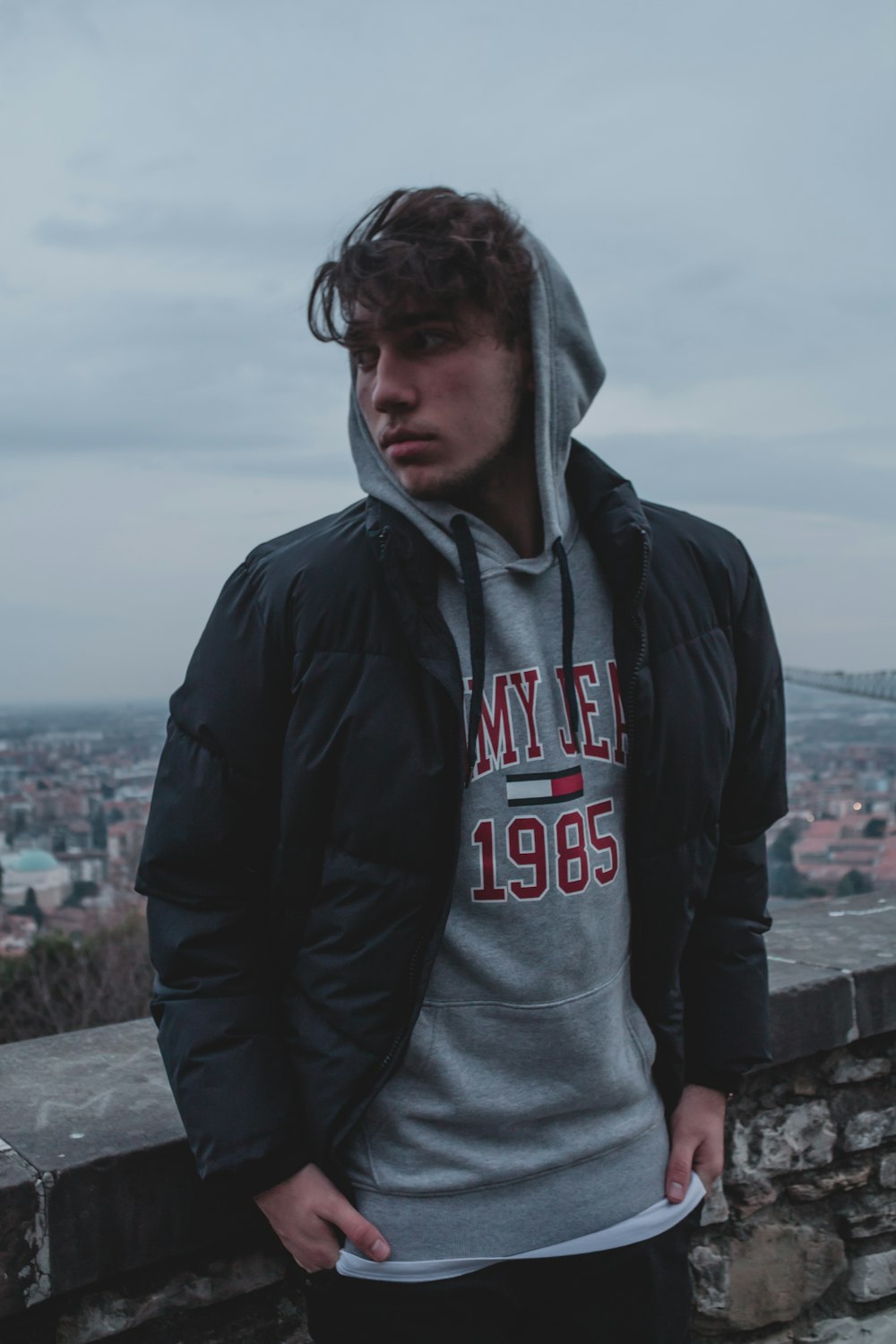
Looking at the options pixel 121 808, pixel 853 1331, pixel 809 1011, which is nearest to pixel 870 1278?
pixel 853 1331

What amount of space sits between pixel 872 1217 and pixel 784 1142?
319mm

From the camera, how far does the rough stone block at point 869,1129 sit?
2.51 m

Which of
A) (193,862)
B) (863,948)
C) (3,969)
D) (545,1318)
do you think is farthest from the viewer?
(3,969)

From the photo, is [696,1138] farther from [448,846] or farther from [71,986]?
[71,986]

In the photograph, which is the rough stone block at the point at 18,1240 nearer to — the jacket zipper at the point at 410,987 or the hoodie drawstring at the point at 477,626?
the jacket zipper at the point at 410,987

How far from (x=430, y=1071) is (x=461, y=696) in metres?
0.45

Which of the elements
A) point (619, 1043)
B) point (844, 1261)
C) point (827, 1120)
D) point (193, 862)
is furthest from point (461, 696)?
point (844, 1261)

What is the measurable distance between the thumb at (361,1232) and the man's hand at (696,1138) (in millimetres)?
411

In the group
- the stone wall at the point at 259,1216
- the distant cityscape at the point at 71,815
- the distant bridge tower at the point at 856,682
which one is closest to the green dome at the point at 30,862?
the distant cityscape at the point at 71,815

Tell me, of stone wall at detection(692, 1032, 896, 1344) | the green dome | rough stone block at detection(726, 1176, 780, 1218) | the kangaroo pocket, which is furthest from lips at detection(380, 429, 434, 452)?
the green dome

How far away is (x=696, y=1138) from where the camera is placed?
1672mm

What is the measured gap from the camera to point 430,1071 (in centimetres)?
147

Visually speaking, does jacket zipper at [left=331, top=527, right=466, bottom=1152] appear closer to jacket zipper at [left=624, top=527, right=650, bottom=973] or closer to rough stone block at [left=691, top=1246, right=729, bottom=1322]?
jacket zipper at [left=624, top=527, right=650, bottom=973]

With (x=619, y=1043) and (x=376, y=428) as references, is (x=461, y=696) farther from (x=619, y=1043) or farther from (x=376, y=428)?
(x=619, y=1043)
